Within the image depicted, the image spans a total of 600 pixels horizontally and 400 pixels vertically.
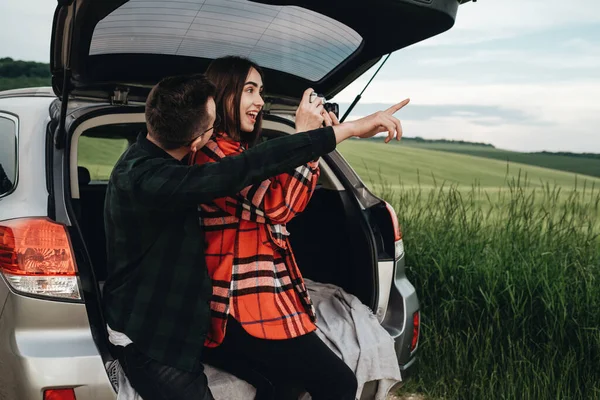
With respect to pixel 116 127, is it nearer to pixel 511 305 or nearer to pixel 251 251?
pixel 251 251

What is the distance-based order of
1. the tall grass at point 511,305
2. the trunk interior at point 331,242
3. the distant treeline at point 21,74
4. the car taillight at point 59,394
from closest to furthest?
the car taillight at point 59,394, the trunk interior at point 331,242, the tall grass at point 511,305, the distant treeline at point 21,74

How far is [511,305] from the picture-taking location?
12.4 feet

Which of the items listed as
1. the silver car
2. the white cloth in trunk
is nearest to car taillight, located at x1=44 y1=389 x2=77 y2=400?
the silver car

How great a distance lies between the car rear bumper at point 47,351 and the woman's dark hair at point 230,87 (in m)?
0.75

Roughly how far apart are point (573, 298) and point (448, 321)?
693 millimetres

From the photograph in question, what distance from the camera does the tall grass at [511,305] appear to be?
353cm

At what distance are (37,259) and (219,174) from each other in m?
0.80

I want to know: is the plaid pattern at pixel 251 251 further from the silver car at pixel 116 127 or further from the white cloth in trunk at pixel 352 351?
the silver car at pixel 116 127

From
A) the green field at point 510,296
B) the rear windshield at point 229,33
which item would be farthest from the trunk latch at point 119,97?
the green field at point 510,296

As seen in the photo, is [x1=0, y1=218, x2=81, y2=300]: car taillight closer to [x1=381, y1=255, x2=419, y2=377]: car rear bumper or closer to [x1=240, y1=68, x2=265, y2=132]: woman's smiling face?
[x1=240, y1=68, x2=265, y2=132]: woman's smiling face

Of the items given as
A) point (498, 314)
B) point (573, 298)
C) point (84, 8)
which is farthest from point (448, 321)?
point (84, 8)

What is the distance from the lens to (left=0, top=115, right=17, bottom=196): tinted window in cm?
237

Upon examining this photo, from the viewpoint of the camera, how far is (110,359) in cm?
213

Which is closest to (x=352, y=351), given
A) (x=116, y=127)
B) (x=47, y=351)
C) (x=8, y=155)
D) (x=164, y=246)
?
(x=164, y=246)
